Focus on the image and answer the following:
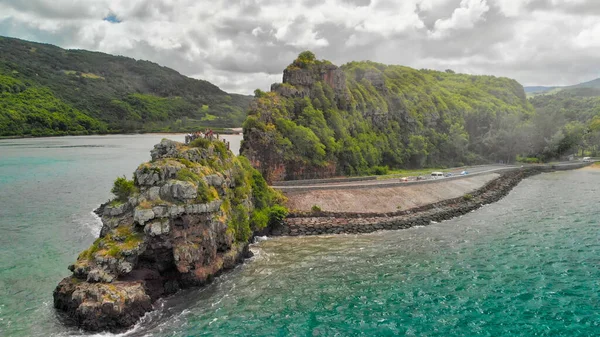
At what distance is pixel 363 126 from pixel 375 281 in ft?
223

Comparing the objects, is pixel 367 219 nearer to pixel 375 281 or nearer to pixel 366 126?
pixel 375 281

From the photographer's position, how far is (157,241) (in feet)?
125

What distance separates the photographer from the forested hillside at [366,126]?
267 ft

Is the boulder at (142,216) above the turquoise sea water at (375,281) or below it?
above

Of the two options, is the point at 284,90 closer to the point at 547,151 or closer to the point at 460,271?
the point at 460,271

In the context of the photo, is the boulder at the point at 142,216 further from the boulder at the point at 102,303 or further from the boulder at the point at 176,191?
the boulder at the point at 102,303

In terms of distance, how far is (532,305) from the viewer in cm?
3525

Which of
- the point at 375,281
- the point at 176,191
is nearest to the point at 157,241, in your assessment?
the point at 176,191

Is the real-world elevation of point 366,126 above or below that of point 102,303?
above

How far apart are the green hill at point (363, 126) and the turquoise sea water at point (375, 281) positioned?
27153mm

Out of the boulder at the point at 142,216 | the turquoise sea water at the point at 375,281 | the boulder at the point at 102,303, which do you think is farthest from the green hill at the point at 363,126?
the boulder at the point at 102,303

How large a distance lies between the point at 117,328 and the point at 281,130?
2166 inches

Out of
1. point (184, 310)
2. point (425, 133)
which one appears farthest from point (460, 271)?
point (425, 133)

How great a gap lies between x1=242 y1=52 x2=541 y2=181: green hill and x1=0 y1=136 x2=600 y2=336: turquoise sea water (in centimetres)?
2715
